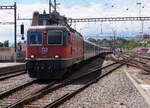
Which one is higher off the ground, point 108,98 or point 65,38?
point 65,38

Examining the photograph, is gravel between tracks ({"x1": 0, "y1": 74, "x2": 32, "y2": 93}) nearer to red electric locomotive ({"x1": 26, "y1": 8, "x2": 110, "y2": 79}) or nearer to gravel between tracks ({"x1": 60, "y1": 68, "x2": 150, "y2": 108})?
red electric locomotive ({"x1": 26, "y1": 8, "x2": 110, "y2": 79})

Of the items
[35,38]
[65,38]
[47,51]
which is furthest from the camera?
[35,38]

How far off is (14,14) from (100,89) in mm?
24161

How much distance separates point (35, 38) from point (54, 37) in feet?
3.45

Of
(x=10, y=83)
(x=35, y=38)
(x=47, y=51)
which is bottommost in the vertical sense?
(x=10, y=83)

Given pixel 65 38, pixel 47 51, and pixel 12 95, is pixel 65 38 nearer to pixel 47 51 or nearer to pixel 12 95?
pixel 47 51

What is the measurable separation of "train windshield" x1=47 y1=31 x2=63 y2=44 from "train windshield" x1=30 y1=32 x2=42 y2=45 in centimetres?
50

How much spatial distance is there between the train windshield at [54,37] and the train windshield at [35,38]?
504 mm

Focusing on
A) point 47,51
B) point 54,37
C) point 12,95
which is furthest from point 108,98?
point 54,37

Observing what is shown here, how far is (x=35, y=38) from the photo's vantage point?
13070mm

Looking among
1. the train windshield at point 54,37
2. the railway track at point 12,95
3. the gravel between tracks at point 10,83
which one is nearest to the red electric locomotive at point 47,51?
the train windshield at point 54,37

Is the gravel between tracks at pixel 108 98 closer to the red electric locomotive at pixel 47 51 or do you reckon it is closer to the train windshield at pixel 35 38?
the red electric locomotive at pixel 47 51

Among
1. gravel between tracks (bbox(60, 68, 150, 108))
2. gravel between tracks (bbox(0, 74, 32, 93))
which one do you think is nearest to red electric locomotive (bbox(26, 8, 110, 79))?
gravel between tracks (bbox(0, 74, 32, 93))

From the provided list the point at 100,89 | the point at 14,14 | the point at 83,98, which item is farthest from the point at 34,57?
the point at 14,14
